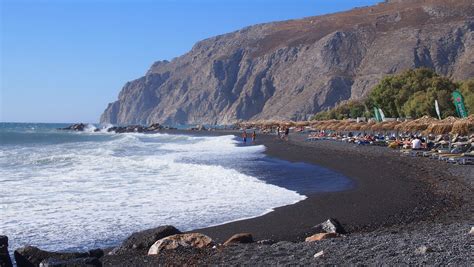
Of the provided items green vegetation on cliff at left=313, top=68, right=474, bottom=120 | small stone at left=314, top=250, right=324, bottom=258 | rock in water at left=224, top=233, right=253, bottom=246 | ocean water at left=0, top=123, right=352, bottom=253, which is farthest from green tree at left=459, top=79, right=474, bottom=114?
small stone at left=314, top=250, right=324, bottom=258

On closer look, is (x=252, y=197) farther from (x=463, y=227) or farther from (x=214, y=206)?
(x=463, y=227)

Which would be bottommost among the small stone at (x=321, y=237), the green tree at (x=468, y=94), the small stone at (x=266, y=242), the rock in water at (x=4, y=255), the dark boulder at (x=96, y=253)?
the small stone at (x=266, y=242)

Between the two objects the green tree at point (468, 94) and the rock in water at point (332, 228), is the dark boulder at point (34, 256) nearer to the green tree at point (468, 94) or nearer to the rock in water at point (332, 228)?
the rock in water at point (332, 228)

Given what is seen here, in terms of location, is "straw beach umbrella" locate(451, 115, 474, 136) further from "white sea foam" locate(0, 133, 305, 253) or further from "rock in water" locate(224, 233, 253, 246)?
"rock in water" locate(224, 233, 253, 246)

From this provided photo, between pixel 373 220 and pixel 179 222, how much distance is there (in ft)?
13.9

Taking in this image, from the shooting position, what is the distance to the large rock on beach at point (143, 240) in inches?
333

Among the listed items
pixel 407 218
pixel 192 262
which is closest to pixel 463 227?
pixel 407 218

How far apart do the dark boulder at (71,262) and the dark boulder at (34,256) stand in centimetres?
29

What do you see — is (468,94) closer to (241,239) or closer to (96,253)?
(241,239)

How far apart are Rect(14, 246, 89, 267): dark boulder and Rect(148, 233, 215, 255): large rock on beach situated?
111cm

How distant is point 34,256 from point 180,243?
2248 millimetres

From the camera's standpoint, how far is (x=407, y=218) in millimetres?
10641

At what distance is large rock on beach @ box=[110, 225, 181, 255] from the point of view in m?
8.46

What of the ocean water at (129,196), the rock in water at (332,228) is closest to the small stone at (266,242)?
the rock in water at (332,228)
